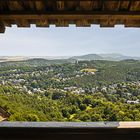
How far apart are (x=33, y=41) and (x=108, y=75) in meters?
52.7

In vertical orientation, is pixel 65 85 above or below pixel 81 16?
below

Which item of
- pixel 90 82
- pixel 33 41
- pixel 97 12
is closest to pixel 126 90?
pixel 90 82

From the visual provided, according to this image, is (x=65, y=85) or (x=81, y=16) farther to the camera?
(x=65, y=85)

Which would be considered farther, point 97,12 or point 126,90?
point 126,90

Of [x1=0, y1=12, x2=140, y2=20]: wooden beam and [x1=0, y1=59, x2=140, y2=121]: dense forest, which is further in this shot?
[x1=0, y1=59, x2=140, y2=121]: dense forest

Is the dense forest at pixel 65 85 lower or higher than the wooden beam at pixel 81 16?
lower

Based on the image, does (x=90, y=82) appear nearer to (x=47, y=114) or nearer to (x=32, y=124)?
(x=47, y=114)

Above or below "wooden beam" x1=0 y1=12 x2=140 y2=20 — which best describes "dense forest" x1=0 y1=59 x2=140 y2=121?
below

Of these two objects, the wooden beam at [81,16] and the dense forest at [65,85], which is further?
the dense forest at [65,85]
